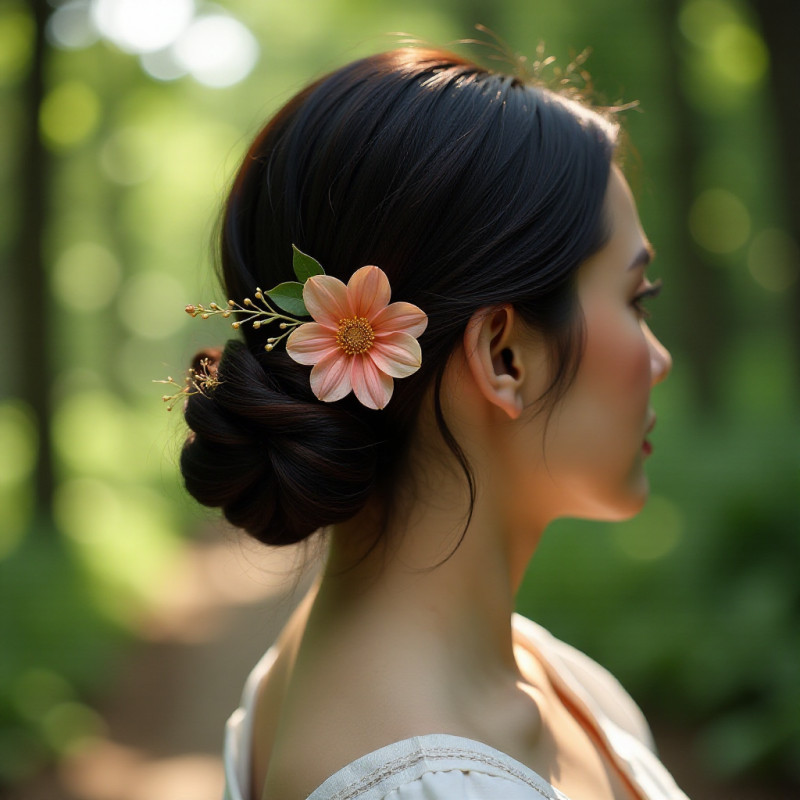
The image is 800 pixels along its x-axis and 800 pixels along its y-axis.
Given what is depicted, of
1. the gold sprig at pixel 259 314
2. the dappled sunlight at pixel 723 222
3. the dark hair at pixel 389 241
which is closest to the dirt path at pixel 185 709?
the dark hair at pixel 389 241

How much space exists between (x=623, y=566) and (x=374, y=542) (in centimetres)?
350

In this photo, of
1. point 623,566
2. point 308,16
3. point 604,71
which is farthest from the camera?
point 308,16

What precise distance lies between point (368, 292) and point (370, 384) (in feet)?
0.46

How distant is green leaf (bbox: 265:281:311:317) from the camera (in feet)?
4.20

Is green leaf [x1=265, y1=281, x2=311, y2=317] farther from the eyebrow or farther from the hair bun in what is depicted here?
the eyebrow

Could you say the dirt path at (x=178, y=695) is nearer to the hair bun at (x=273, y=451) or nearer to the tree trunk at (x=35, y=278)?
the hair bun at (x=273, y=451)

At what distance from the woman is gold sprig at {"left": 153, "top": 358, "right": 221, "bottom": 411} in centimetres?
1

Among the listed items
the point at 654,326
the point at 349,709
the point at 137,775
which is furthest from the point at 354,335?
the point at 654,326

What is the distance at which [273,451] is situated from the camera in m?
1.30

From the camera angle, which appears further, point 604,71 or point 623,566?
point 604,71

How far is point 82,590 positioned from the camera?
5.68m

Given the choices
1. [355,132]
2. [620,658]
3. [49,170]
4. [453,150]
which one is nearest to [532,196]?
[453,150]

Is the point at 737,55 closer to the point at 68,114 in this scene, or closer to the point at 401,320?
the point at 68,114

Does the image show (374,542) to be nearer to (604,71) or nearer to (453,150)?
(453,150)
